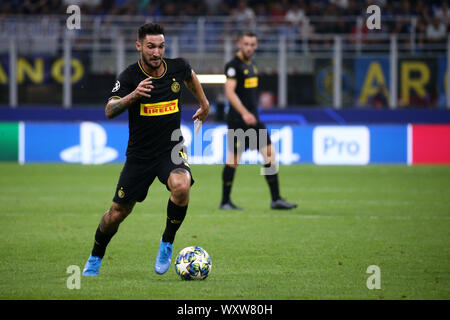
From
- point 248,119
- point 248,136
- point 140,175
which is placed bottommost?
point 248,136

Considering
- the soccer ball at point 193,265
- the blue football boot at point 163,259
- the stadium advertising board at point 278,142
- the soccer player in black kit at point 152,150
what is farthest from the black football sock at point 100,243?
the stadium advertising board at point 278,142

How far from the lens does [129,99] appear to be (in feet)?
20.0

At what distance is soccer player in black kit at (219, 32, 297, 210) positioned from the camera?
1098 cm

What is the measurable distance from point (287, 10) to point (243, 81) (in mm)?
11866

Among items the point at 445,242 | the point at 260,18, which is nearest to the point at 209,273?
the point at 445,242

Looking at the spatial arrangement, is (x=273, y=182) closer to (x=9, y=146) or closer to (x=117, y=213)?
(x=117, y=213)

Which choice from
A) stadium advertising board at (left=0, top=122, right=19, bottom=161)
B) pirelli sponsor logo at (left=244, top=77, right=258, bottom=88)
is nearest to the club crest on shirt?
pirelli sponsor logo at (left=244, top=77, right=258, bottom=88)

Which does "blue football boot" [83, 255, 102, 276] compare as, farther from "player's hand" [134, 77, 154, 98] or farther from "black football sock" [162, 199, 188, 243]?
"player's hand" [134, 77, 154, 98]

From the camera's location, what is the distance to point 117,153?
61.0ft

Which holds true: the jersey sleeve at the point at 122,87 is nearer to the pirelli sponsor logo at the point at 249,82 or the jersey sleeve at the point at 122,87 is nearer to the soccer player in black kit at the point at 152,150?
the soccer player in black kit at the point at 152,150

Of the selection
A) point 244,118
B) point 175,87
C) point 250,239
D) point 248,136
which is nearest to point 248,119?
point 244,118

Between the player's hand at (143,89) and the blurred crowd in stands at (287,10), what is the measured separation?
15304 mm

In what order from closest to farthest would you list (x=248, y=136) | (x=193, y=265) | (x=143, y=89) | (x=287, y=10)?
(x=143, y=89) < (x=193, y=265) < (x=248, y=136) < (x=287, y=10)

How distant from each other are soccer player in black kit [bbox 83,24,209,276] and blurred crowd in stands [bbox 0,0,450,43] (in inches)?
583
